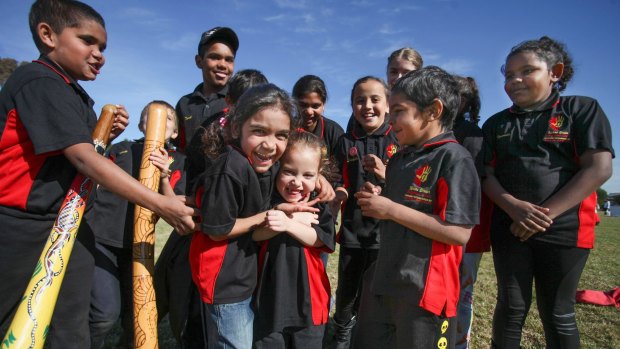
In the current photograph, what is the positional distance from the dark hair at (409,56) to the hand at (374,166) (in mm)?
1338

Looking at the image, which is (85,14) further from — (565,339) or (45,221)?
(565,339)

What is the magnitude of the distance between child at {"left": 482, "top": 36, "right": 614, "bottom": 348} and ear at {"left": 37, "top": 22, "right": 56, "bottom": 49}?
2.97 metres

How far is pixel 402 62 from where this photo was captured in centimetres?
370

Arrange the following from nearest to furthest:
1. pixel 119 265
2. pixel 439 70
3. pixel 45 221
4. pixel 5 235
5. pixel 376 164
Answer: pixel 5 235 < pixel 45 221 < pixel 439 70 < pixel 376 164 < pixel 119 265

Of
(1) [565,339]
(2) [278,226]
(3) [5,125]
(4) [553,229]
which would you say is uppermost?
(3) [5,125]

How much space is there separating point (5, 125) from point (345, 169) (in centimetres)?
234

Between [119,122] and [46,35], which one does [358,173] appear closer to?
[119,122]

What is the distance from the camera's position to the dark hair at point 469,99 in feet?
11.1

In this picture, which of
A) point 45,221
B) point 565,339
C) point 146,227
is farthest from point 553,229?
point 45,221

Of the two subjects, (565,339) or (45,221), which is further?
(565,339)

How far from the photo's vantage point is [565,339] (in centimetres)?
246

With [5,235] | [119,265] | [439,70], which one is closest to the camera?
[5,235]

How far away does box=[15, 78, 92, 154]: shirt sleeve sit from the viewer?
6.42ft

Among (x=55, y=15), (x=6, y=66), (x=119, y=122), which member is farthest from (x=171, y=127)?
(x=6, y=66)
